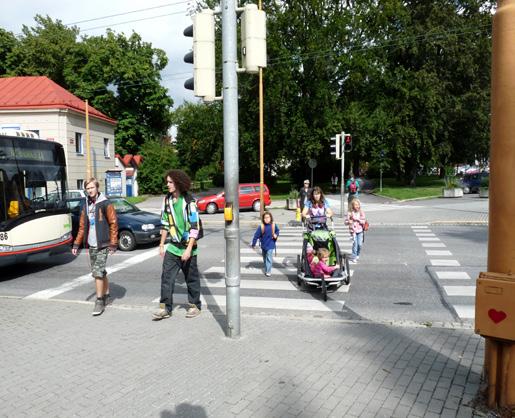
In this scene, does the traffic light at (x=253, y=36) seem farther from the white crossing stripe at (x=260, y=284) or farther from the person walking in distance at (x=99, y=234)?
the white crossing stripe at (x=260, y=284)

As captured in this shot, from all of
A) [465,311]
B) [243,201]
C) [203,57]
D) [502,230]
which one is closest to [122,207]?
[203,57]

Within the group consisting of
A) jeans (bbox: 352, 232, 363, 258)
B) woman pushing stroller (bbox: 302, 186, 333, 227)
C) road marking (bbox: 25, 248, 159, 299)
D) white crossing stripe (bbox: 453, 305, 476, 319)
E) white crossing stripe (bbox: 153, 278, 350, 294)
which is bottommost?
road marking (bbox: 25, 248, 159, 299)

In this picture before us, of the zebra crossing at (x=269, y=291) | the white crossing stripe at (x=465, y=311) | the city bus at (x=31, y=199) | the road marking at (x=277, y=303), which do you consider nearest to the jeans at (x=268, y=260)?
the zebra crossing at (x=269, y=291)

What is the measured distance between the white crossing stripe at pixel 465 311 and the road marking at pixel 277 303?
5.28ft

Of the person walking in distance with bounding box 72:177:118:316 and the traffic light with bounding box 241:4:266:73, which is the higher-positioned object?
the traffic light with bounding box 241:4:266:73

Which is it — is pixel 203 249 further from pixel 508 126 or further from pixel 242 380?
pixel 508 126

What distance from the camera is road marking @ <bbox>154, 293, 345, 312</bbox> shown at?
7.17 metres

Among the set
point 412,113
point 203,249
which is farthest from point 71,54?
point 203,249

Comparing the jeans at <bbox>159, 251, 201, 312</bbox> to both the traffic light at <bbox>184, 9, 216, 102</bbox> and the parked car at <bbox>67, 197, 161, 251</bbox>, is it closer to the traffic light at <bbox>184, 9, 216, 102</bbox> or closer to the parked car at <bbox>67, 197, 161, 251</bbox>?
the traffic light at <bbox>184, 9, 216, 102</bbox>

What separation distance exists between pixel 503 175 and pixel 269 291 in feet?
17.5

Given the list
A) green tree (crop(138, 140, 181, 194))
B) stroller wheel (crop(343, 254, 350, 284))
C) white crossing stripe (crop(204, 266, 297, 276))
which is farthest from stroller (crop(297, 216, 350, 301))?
green tree (crop(138, 140, 181, 194))

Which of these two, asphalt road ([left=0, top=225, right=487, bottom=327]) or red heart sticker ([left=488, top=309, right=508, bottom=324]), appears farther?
asphalt road ([left=0, top=225, right=487, bottom=327])

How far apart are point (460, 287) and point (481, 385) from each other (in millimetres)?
4646

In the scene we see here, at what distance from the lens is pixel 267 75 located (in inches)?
1398
